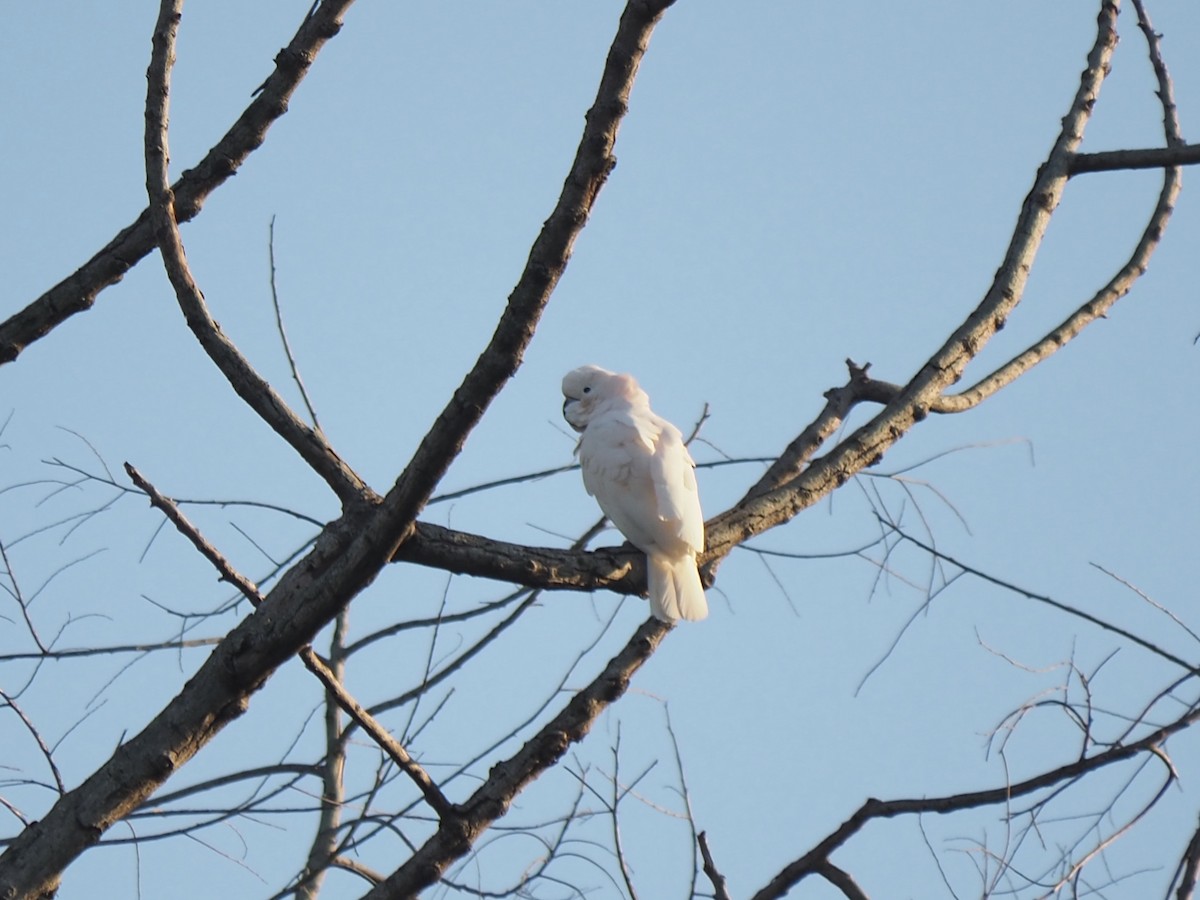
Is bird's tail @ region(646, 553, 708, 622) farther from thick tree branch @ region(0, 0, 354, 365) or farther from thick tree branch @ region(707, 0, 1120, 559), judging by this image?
thick tree branch @ region(0, 0, 354, 365)

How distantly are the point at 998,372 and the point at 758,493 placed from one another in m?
0.89

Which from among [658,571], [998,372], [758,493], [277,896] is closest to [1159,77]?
[998,372]

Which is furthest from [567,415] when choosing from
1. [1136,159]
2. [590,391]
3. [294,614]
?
[294,614]

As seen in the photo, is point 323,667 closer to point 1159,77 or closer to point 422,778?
point 422,778

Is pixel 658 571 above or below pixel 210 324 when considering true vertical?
above

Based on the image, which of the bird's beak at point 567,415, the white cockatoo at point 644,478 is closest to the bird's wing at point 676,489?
the white cockatoo at point 644,478

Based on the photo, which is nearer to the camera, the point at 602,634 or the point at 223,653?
the point at 223,653

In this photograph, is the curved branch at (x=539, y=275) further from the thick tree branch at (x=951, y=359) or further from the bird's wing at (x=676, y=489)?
the bird's wing at (x=676, y=489)

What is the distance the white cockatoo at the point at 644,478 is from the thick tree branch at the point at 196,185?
1.65 m

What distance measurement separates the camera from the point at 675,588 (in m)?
4.02

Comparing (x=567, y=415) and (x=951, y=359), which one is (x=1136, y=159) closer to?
(x=951, y=359)

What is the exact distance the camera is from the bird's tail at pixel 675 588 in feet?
12.5

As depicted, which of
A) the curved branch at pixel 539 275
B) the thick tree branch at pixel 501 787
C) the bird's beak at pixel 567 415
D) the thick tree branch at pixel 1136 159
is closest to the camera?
the curved branch at pixel 539 275

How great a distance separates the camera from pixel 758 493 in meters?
3.80
